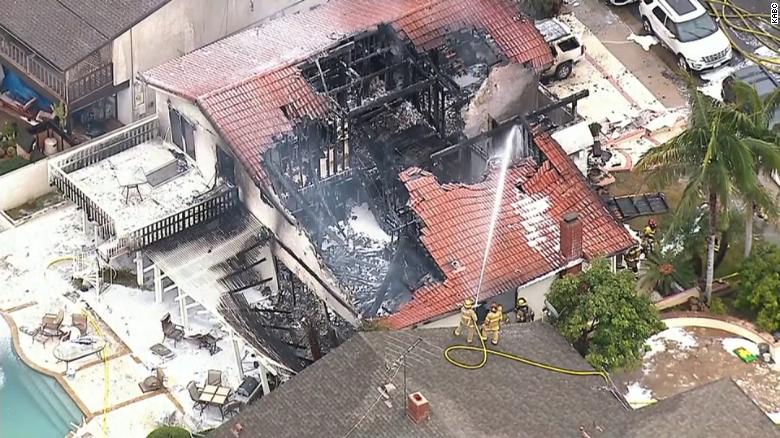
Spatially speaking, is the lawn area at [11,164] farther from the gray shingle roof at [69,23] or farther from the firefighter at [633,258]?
the firefighter at [633,258]

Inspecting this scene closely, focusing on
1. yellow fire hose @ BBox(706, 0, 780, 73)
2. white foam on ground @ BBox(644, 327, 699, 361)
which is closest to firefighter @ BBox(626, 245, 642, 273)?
white foam on ground @ BBox(644, 327, 699, 361)

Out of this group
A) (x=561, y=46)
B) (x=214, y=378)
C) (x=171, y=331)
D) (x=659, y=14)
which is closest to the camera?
(x=214, y=378)

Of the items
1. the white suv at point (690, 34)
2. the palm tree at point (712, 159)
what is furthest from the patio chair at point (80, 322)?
the white suv at point (690, 34)

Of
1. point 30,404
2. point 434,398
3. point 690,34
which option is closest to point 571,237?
point 434,398

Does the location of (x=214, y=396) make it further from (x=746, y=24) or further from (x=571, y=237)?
(x=746, y=24)

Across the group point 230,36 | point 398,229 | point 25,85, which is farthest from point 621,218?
point 25,85

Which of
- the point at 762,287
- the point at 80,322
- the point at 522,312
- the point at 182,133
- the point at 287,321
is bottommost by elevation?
the point at 80,322

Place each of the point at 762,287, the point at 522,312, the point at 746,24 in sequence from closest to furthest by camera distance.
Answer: the point at 522,312, the point at 762,287, the point at 746,24
